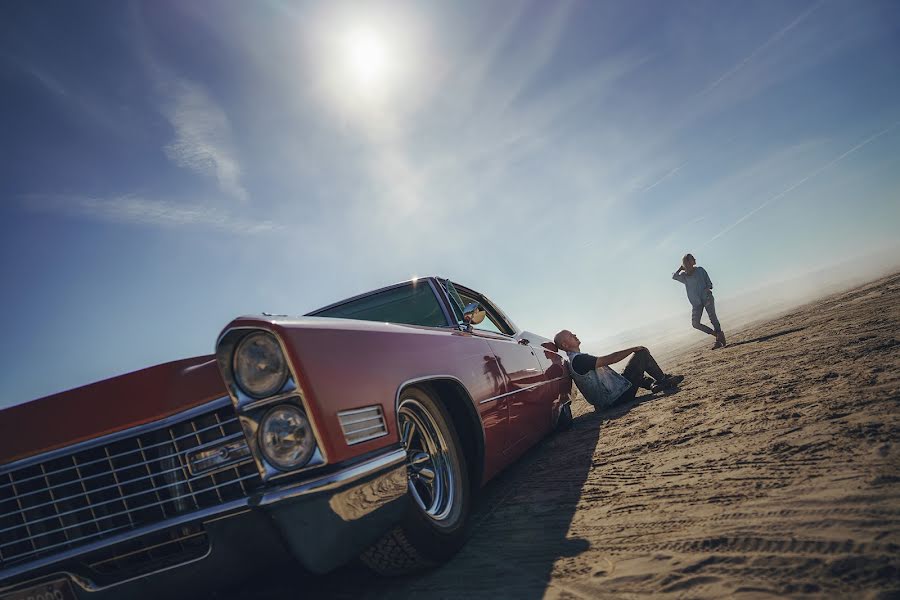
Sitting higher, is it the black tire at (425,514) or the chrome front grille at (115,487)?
the chrome front grille at (115,487)

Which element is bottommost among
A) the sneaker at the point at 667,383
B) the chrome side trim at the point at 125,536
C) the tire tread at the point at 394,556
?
the sneaker at the point at 667,383

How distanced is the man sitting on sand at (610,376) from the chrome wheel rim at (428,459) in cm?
315

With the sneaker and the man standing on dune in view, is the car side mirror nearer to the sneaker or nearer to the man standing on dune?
the sneaker

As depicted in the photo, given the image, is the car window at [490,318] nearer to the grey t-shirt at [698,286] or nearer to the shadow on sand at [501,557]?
the shadow on sand at [501,557]

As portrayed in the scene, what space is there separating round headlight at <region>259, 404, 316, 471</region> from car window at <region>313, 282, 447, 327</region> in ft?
5.08

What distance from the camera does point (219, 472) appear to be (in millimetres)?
1554

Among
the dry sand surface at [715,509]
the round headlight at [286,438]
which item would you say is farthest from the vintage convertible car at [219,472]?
the dry sand surface at [715,509]

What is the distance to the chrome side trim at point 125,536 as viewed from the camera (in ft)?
4.73

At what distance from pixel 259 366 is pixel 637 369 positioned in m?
4.83

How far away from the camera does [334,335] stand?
171 cm

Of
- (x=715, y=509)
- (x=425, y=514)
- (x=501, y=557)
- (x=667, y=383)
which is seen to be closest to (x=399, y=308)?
(x=425, y=514)

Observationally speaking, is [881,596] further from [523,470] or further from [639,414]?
[639,414]

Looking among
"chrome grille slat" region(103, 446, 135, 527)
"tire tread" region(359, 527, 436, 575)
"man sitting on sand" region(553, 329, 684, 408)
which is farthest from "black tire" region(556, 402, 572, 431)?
"chrome grille slat" region(103, 446, 135, 527)

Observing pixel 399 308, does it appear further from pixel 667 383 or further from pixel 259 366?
pixel 667 383
